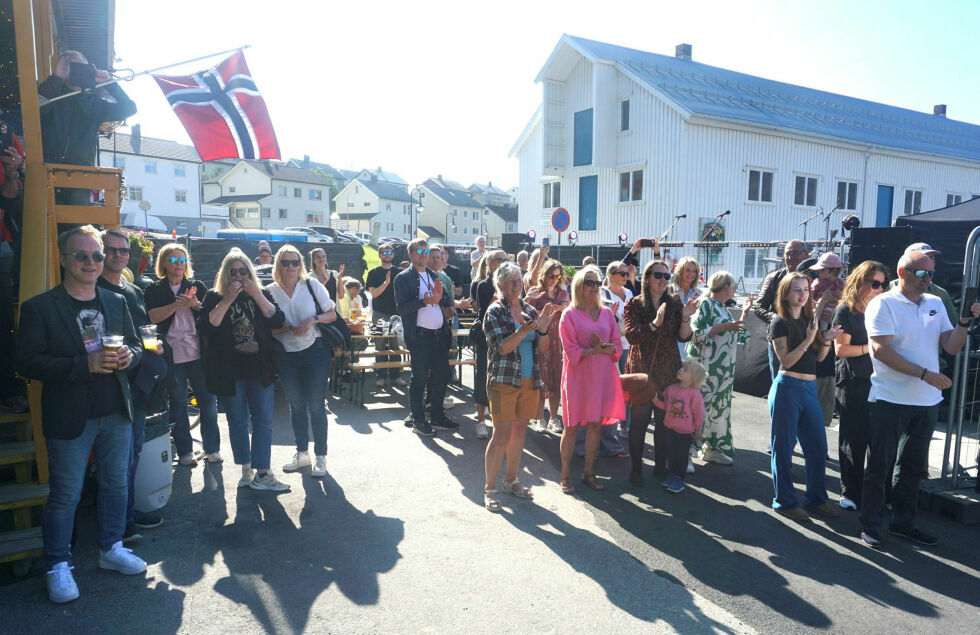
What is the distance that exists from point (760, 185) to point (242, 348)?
22.4 metres

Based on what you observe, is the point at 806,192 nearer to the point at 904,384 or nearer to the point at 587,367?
the point at 904,384

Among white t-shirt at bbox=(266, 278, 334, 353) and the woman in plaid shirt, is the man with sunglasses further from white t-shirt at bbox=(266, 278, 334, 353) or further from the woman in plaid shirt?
the woman in plaid shirt

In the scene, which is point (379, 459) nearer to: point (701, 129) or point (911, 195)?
point (701, 129)

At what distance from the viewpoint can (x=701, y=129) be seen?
21453 millimetres

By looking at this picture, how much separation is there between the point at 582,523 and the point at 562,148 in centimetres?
2261

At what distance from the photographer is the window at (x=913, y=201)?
26.7 metres

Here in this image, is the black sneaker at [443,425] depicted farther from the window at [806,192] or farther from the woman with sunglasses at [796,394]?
the window at [806,192]

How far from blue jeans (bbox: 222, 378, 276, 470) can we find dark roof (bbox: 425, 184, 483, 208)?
68.8 metres

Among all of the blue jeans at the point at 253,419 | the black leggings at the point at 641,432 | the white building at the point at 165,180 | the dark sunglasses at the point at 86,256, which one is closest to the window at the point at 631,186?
the black leggings at the point at 641,432

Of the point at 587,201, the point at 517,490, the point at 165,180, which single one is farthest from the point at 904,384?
the point at 165,180

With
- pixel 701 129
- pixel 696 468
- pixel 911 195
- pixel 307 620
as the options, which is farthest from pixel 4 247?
pixel 911 195

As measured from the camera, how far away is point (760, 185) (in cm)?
2303

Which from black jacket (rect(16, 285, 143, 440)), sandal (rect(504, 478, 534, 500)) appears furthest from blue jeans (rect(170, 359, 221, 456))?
sandal (rect(504, 478, 534, 500))

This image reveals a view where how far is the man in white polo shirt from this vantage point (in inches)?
167
